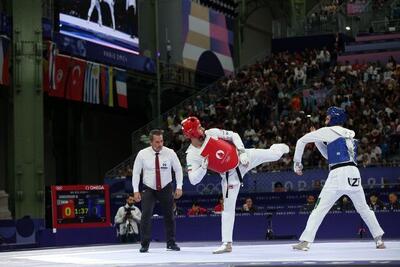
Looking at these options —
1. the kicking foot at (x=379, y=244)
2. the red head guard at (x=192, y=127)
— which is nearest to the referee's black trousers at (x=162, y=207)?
the red head guard at (x=192, y=127)

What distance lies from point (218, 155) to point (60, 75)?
1984 centimetres

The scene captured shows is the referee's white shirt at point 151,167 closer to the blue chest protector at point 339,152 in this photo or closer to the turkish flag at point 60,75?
the blue chest protector at point 339,152

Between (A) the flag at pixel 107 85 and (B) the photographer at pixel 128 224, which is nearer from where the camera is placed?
(B) the photographer at pixel 128 224

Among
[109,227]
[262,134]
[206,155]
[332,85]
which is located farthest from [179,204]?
[206,155]

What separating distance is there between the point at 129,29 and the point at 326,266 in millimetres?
28307

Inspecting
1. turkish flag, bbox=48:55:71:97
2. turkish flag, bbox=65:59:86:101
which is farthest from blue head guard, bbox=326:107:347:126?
turkish flag, bbox=65:59:86:101

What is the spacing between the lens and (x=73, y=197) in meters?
23.8

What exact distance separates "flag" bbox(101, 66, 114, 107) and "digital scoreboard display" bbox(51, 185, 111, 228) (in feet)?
32.9

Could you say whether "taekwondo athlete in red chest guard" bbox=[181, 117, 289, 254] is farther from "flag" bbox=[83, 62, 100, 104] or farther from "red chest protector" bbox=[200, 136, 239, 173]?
"flag" bbox=[83, 62, 100, 104]

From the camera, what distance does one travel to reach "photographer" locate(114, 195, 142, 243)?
21.8m

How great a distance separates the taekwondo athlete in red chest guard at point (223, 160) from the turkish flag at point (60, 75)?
62.2 feet

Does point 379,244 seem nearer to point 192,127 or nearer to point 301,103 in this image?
point 192,127

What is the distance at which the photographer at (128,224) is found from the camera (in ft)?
71.7

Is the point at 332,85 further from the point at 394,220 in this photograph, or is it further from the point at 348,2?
the point at 394,220
